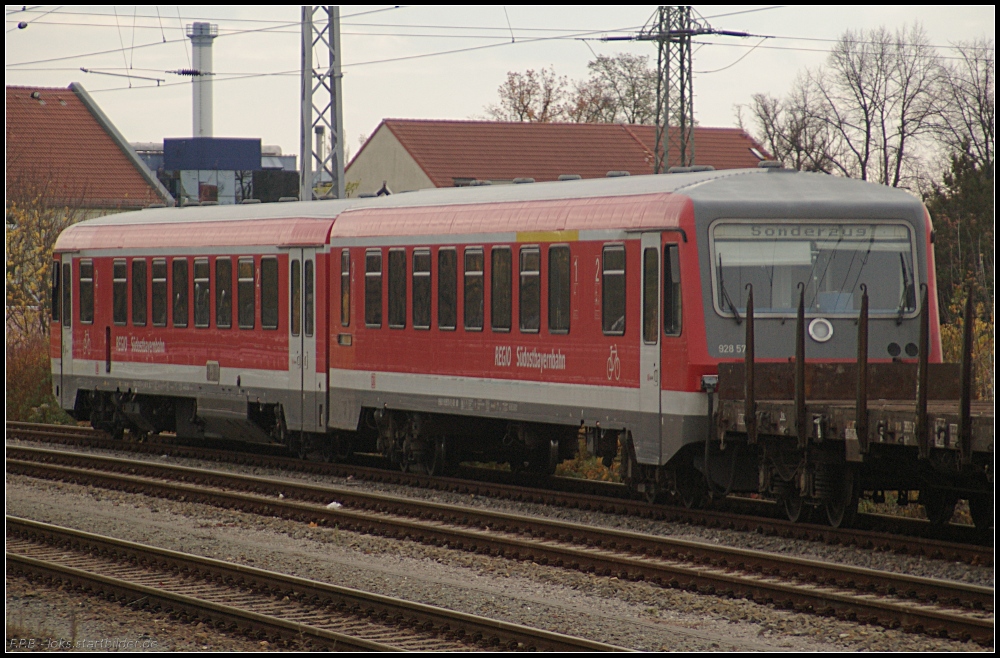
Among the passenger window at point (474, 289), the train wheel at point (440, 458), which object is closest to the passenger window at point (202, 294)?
the train wheel at point (440, 458)

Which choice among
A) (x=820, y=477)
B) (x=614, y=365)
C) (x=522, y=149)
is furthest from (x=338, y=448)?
(x=522, y=149)

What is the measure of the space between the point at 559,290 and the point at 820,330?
108 inches

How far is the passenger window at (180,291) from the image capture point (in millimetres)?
21875

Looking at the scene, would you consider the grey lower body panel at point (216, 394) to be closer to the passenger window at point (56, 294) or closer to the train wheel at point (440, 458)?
the passenger window at point (56, 294)

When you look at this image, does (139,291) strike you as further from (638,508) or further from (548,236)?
(638,508)

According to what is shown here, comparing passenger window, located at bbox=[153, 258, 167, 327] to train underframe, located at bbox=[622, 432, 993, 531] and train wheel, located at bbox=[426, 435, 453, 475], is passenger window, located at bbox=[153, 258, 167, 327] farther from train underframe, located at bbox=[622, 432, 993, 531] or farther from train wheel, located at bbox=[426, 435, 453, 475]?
train underframe, located at bbox=[622, 432, 993, 531]

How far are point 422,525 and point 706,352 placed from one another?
2.97 m

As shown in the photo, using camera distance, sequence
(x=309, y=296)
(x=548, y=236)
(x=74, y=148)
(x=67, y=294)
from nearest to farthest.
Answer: (x=548, y=236) < (x=309, y=296) < (x=67, y=294) < (x=74, y=148)

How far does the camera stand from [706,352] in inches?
545

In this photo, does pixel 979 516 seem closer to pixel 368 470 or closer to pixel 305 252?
pixel 368 470

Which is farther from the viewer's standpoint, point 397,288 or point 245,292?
point 245,292

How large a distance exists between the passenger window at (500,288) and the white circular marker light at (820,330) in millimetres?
3464

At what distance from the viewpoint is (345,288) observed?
1905cm

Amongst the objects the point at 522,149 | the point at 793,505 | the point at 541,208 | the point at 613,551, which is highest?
the point at 522,149
